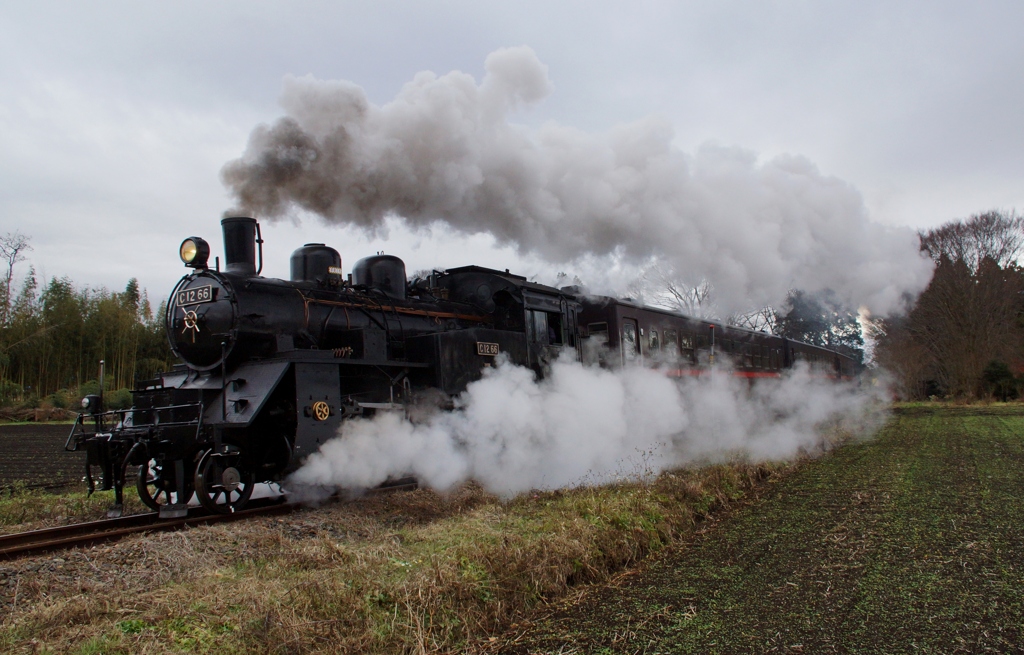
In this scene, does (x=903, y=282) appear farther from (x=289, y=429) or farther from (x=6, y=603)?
(x=6, y=603)

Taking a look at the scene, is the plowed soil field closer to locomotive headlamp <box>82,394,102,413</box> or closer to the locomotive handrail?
locomotive headlamp <box>82,394,102,413</box>

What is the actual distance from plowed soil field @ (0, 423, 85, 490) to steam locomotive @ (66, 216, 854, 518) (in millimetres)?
3064

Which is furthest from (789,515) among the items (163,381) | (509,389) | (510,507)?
(163,381)

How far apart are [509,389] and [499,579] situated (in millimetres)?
4554

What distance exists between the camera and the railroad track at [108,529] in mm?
5676

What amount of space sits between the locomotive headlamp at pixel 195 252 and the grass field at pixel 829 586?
5787mm

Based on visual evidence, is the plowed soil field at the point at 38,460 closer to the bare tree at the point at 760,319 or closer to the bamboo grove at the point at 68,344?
the bamboo grove at the point at 68,344

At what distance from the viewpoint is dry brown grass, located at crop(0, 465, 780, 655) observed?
12.0 feet

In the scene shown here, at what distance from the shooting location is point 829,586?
4.68 meters

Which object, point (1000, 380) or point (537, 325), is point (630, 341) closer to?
point (537, 325)

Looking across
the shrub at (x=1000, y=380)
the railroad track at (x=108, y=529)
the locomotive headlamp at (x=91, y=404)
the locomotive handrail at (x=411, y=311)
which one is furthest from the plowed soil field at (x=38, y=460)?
the shrub at (x=1000, y=380)

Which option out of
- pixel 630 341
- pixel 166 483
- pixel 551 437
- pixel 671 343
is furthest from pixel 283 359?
pixel 671 343

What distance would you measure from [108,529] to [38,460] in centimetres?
946

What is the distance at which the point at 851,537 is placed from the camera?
602 cm
